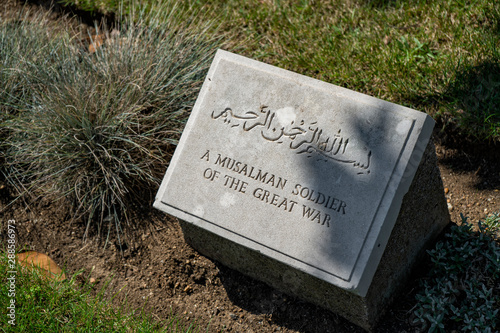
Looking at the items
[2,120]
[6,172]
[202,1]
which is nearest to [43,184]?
[6,172]

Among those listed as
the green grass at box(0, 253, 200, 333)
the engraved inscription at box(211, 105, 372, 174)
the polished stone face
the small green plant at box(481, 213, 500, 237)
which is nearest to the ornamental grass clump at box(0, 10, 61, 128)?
the green grass at box(0, 253, 200, 333)

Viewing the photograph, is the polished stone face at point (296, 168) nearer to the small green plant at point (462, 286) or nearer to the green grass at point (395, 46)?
the small green plant at point (462, 286)

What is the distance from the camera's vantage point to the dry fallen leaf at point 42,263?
2.54 metres

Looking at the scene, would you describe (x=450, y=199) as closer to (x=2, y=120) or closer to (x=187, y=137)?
(x=187, y=137)

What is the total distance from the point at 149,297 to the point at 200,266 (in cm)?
31

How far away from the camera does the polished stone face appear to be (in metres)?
1.82

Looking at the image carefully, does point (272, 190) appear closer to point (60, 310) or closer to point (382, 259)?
point (382, 259)

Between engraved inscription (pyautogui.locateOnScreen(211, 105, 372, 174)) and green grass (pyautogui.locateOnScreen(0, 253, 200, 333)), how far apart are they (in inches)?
40.4

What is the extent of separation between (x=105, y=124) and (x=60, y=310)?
3.37 feet

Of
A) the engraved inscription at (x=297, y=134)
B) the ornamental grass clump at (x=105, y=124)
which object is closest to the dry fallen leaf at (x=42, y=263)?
the ornamental grass clump at (x=105, y=124)

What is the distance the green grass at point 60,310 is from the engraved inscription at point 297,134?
103 centimetres

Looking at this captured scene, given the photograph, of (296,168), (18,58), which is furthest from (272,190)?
(18,58)

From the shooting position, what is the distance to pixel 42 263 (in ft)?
8.63

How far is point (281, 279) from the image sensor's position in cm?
224
